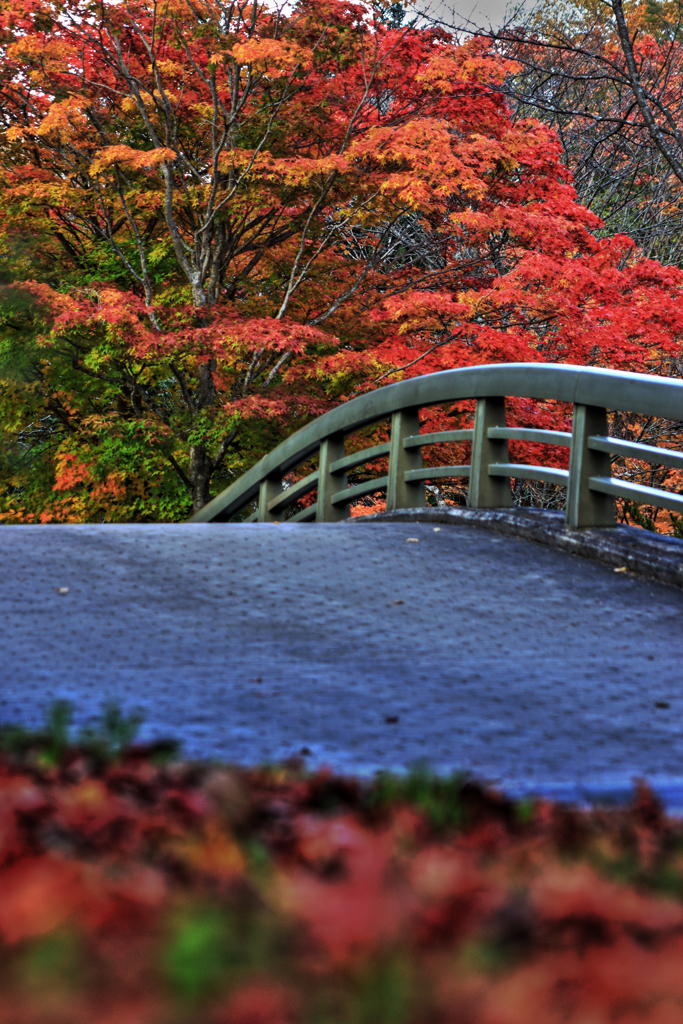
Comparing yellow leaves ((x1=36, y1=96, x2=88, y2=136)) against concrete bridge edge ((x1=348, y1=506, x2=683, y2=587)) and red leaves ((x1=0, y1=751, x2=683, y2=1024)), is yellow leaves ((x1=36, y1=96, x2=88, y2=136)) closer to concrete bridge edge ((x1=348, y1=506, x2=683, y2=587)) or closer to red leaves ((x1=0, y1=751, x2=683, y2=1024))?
concrete bridge edge ((x1=348, y1=506, x2=683, y2=587))

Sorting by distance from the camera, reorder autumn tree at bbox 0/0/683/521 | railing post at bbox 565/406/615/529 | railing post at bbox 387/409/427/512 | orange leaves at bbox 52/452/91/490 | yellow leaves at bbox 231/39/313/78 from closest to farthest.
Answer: railing post at bbox 565/406/615/529 → railing post at bbox 387/409/427/512 → yellow leaves at bbox 231/39/313/78 → autumn tree at bbox 0/0/683/521 → orange leaves at bbox 52/452/91/490

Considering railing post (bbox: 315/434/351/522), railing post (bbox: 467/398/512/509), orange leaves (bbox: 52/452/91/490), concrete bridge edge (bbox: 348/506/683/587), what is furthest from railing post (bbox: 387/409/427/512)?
orange leaves (bbox: 52/452/91/490)

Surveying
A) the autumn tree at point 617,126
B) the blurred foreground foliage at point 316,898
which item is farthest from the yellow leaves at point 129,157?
the blurred foreground foliage at point 316,898

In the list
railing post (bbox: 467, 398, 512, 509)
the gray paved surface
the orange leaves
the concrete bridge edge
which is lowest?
the orange leaves

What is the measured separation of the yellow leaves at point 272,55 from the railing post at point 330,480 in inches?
176

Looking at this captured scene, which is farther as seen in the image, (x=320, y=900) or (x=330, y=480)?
(x=330, y=480)

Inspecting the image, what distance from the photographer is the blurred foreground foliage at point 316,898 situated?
1.25 metres

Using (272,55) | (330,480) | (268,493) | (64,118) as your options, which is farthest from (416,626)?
(64,118)

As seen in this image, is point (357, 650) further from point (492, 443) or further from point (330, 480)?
point (330, 480)

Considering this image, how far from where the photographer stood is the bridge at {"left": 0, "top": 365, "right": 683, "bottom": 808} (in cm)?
283

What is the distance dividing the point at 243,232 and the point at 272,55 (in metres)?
2.52

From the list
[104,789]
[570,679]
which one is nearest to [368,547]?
[570,679]

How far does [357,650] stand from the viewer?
150 inches

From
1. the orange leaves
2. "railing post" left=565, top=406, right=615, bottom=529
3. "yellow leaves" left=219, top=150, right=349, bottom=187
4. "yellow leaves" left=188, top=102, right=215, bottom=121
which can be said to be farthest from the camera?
the orange leaves
